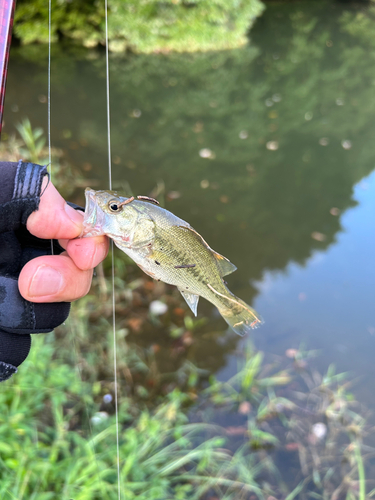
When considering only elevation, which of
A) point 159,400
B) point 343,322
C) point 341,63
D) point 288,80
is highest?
point 341,63

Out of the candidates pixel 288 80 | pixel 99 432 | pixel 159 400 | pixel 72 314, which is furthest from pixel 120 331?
pixel 288 80

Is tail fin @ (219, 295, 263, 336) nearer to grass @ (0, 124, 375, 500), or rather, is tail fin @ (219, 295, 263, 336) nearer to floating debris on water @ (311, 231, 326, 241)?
grass @ (0, 124, 375, 500)

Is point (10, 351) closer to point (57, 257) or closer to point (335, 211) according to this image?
point (57, 257)

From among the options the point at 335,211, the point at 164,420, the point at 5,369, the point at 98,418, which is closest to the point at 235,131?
the point at 335,211

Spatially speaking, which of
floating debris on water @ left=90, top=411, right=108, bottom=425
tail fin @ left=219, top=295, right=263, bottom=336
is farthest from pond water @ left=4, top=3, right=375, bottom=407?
tail fin @ left=219, top=295, right=263, bottom=336

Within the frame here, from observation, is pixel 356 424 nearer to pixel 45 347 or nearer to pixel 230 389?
pixel 230 389
